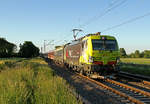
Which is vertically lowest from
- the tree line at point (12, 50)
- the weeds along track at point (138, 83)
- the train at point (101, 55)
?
the weeds along track at point (138, 83)

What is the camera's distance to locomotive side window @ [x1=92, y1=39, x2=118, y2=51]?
35.8ft

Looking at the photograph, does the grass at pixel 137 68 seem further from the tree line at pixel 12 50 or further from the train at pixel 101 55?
the tree line at pixel 12 50

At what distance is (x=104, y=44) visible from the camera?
36.6 ft

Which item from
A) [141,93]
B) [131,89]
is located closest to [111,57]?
[131,89]

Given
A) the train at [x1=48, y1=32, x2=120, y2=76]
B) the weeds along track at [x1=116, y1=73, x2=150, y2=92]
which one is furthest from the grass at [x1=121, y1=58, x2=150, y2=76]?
the train at [x1=48, y1=32, x2=120, y2=76]

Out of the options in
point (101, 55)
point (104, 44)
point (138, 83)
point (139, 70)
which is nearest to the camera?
point (138, 83)

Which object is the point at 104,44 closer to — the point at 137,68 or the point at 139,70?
the point at 139,70

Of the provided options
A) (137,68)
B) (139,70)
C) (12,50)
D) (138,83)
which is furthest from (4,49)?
(138,83)

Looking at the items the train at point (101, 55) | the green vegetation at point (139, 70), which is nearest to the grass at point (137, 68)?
the green vegetation at point (139, 70)

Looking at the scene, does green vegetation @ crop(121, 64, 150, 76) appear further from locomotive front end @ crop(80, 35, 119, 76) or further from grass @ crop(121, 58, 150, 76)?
locomotive front end @ crop(80, 35, 119, 76)

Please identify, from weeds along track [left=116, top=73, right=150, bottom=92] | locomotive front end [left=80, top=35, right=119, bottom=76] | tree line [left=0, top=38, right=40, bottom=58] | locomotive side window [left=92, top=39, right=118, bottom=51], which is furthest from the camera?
tree line [left=0, top=38, right=40, bottom=58]

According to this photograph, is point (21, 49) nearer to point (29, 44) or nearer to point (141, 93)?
point (29, 44)

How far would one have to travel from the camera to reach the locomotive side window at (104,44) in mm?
10922

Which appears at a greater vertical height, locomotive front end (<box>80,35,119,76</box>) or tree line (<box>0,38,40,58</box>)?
tree line (<box>0,38,40,58</box>)
